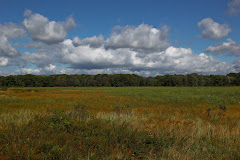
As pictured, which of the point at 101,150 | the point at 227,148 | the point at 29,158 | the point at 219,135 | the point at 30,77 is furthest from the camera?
the point at 30,77

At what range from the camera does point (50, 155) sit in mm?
4312

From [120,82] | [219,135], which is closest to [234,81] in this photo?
[120,82]

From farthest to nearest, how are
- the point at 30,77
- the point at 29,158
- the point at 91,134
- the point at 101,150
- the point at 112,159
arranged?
the point at 30,77 < the point at 91,134 < the point at 101,150 < the point at 112,159 < the point at 29,158

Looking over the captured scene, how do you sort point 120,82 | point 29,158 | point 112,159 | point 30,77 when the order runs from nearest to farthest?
point 29,158 < point 112,159 < point 30,77 < point 120,82

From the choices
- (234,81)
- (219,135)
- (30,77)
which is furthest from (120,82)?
(219,135)

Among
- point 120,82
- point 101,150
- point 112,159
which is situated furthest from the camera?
point 120,82

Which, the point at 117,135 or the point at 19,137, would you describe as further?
the point at 117,135

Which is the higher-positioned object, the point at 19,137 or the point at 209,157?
the point at 19,137

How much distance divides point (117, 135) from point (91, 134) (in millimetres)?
1091

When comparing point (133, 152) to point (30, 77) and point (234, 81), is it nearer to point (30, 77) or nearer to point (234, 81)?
point (30, 77)

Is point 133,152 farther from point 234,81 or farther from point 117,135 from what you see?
point 234,81

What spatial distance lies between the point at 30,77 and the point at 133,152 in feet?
502

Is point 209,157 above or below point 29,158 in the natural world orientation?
below

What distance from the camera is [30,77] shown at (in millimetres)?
136750
